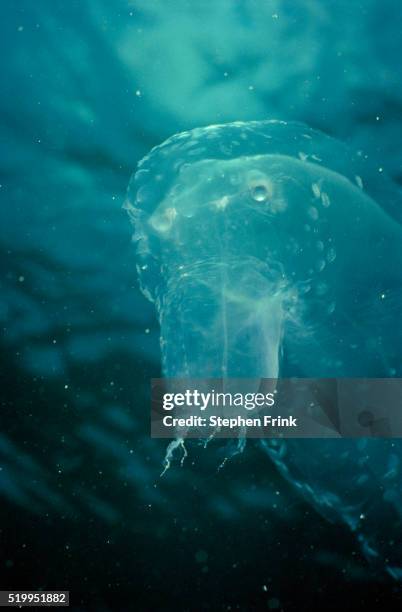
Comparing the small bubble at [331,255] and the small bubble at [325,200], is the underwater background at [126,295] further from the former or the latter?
the small bubble at [331,255]

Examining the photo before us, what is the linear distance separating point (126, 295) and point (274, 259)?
232 centimetres

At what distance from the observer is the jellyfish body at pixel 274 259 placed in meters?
3.80

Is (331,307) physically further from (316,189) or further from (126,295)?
(126,295)

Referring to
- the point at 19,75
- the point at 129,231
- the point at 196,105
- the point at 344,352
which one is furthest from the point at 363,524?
the point at 19,75

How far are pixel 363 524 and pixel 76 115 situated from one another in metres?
5.01

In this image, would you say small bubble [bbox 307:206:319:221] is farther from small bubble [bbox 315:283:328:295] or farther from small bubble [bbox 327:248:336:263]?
small bubble [bbox 315:283:328:295]

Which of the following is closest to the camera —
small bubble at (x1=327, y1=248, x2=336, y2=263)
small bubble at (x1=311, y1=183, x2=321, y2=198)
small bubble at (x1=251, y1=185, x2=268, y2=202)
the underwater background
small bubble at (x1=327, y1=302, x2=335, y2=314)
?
the underwater background

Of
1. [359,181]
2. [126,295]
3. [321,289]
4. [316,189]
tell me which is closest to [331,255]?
[321,289]

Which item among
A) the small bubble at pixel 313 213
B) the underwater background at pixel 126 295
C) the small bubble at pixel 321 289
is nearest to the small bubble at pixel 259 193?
the small bubble at pixel 313 213

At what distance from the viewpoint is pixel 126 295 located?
5.59 meters

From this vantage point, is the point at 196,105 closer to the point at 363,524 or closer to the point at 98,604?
the point at 363,524

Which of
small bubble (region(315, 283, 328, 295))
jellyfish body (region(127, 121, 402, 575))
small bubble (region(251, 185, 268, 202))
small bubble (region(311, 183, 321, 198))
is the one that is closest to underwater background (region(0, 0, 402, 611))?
jellyfish body (region(127, 121, 402, 575))

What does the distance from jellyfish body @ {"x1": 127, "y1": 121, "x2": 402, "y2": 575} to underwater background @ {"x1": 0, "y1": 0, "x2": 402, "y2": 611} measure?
378 millimetres

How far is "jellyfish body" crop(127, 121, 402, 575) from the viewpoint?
380 cm
